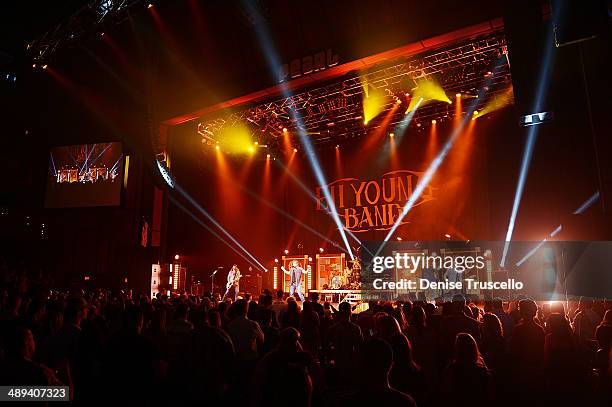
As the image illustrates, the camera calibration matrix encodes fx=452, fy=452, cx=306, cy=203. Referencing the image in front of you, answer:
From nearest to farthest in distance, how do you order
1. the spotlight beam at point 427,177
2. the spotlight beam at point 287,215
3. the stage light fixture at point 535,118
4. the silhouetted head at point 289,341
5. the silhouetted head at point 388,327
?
1. the silhouetted head at point 289,341
2. the silhouetted head at point 388,327
3. the stage light fixture at point 535,118
4. the spotlight beam at point 427,177
5. the spotlight beam at point 287,215

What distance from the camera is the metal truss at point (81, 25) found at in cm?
1307

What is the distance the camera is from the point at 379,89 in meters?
14.9

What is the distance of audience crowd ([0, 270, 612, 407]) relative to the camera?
9.20 feet

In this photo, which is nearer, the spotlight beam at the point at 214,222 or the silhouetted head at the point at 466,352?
the silhouetted head at the point at 466,352

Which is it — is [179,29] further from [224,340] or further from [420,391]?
[420,391]

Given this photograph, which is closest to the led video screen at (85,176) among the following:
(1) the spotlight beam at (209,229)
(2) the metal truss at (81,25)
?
(1) the spotlight beam at (209,229)

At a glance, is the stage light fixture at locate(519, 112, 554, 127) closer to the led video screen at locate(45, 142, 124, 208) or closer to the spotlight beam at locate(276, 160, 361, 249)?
the spotlight beam at locate(276, 160, 361, 249)

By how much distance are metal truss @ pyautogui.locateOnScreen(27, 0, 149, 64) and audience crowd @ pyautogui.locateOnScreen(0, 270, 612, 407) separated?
400 inches

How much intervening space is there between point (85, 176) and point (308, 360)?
18.0m

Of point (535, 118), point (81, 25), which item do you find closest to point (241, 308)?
point (535, 118)

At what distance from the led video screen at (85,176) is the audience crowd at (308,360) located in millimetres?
12873

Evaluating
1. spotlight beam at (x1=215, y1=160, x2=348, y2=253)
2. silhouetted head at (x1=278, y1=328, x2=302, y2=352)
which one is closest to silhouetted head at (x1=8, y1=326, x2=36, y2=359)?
silhouetted head at (x1=278, y1=328, x2=302, y2=352)

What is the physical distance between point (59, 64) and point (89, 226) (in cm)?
662

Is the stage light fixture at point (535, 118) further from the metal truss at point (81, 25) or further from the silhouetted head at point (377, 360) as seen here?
A: the metal truss at point (81, 25)
